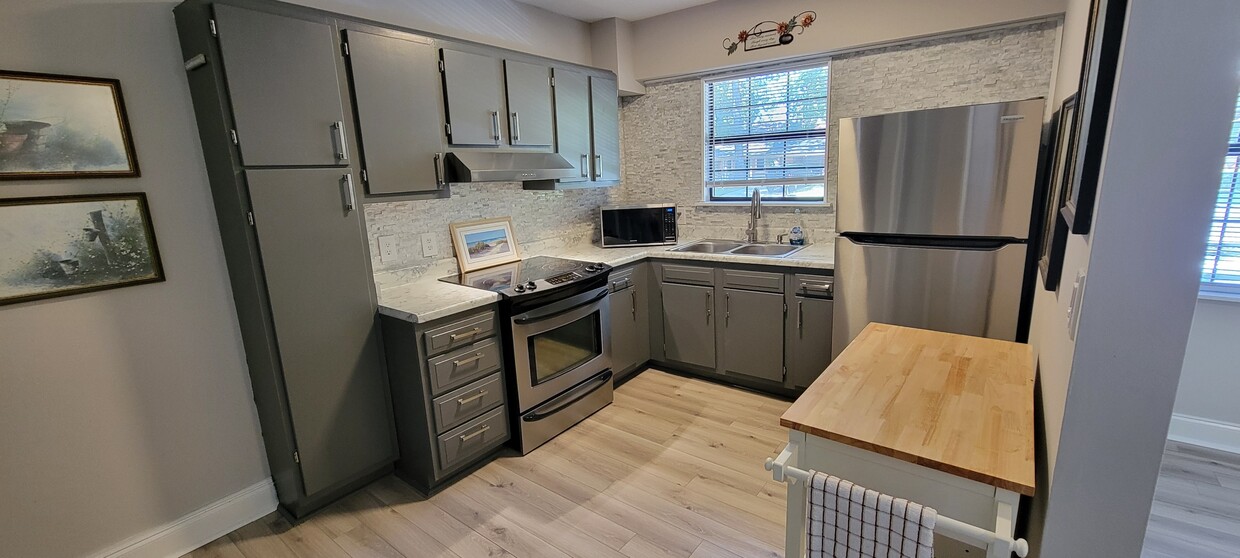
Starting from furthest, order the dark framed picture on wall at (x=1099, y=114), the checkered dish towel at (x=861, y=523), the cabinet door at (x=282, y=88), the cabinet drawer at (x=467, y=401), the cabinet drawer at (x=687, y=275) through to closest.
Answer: the cabinet drawer at (x=687, y=275) < the cabinet drawer at (x=467, y=401) < the cabinet door at (x=282, y=88) < the checkered dish towel at (x=861, y=523) < the dark framed picture on wall at (x=1099, y=114)

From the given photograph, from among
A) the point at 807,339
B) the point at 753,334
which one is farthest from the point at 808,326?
the point at 753,334

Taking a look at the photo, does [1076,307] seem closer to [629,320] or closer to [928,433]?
[928,433]

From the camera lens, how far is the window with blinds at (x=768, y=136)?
11.2 ft

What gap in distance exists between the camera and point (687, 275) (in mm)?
3412

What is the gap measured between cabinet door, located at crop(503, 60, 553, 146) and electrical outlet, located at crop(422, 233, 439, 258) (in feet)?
2.35

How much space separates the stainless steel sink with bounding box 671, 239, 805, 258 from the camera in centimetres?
341

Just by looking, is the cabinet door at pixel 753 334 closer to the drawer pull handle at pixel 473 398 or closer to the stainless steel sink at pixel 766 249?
the stainless steel sink at pixel 766 249

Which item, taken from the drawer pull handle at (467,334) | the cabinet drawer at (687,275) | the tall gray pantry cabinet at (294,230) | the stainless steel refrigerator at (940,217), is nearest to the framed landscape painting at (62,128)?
the tall gray pantry cabinet at (294,230)

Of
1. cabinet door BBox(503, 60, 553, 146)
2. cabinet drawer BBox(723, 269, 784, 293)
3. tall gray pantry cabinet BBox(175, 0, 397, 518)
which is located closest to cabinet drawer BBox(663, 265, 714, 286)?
cabinet drawer BBox(723, 269, 784, 293)

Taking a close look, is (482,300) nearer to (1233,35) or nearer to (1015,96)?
(1233,35)

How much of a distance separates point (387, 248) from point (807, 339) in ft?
7.93

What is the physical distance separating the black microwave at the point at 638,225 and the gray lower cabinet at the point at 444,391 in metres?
1.54

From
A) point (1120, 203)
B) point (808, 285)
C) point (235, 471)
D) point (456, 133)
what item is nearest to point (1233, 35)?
point (1120, 203)

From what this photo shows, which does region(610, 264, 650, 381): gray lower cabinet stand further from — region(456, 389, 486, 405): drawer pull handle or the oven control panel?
region(456, 389, 486, 405): drawer pull handle
